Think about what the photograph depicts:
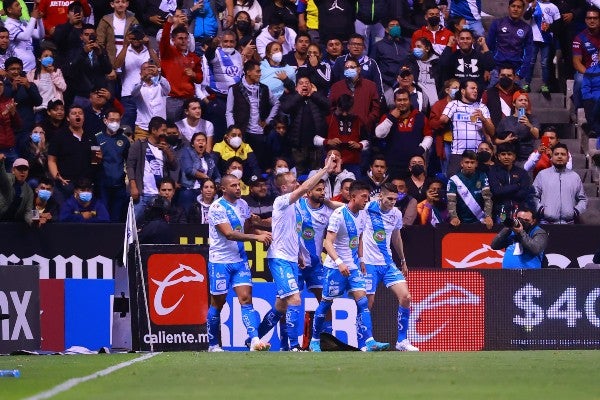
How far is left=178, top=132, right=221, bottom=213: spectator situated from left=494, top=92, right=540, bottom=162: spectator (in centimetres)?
472

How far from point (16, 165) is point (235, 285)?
4251mm

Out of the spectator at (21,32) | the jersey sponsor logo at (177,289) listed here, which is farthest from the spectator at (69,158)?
the jersey sponsor logo at (177,289)

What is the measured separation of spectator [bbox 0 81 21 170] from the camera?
2162cm

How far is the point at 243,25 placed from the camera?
981 inches

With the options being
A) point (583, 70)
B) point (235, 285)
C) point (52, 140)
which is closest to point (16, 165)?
point (52, 140)

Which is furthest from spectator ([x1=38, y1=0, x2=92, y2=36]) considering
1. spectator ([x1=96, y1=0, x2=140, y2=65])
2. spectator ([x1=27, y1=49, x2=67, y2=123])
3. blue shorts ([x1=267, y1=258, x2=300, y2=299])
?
blue shorts ([x1=267, y1=258, x2=300, y2=299])

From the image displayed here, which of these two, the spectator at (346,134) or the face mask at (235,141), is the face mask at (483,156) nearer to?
the spectator at (346,134)

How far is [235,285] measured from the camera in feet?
61.8

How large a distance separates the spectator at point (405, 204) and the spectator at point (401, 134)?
2.61 ft

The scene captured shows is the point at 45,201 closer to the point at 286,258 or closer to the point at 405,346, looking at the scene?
the point at 286,258

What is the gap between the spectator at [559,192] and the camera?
23.0m

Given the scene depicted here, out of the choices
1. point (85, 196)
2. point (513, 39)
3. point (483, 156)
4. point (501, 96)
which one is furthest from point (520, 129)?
point (85, 196)

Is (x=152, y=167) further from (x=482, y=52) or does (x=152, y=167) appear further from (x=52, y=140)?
(x=482, y=52)

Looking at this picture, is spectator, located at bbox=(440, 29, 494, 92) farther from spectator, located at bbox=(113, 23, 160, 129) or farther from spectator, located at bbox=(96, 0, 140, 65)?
spectator, located at bbox=(96, 0, 140, 65)
